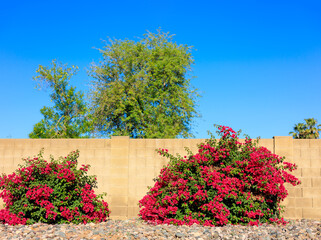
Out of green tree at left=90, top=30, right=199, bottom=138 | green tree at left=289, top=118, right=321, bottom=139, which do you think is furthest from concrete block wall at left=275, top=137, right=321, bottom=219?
green tree at left=289, top=118, right=321, bottom=139

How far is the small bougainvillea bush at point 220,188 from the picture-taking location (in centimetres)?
1037

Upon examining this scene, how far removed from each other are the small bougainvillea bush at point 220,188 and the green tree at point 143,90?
14080 mm

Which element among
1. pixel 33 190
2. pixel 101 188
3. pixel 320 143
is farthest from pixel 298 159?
pixel 33 190

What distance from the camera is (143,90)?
26.8m

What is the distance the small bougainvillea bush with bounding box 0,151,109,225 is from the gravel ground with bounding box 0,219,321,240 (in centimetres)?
37

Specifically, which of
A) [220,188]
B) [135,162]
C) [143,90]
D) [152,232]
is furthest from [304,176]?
[143,90]

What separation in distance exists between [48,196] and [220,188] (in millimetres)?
4565

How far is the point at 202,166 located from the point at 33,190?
4.59 m

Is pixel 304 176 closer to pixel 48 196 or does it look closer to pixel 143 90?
pixel 48 196

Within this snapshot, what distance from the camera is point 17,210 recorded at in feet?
35.3

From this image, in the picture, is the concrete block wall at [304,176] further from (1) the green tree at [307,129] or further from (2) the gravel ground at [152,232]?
(1) the green tree at [307,129]

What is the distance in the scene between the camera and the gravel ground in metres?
8.79

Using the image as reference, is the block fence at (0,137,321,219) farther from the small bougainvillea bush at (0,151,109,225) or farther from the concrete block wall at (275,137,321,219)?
the small bougainvillea bush at (0,151,109,225)

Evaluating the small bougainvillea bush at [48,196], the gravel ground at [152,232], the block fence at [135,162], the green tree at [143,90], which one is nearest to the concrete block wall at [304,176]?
the block fence at [135,162]
